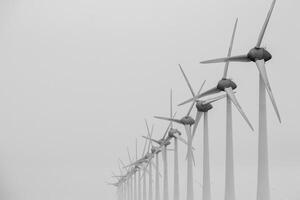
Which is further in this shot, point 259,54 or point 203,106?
point 203,106

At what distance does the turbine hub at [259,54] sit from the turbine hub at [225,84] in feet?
26.4

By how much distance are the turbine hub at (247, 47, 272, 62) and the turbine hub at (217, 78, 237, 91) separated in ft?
26.4

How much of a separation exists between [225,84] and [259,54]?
368 inches

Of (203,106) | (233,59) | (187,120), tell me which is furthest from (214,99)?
(187,120)

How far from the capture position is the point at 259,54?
64.4 meters

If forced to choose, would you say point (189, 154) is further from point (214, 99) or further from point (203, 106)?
point (214, 99)

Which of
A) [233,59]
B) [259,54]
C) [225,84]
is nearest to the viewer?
[259,54]

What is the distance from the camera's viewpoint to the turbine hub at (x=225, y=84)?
72.7 metres

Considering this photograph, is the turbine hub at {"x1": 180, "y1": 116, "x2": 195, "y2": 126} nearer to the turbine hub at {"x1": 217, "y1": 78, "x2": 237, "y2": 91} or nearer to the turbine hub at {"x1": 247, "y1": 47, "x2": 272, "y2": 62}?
the turbine hub at {"x1": 217, "y1": 78, "x2": 237, "y2": 91}

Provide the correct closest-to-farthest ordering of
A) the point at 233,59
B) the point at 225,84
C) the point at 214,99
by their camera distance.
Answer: the point at 233,59 → the point at 225,84 → the point at 214,99

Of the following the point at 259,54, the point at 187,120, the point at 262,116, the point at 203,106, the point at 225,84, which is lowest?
the point at 262,116

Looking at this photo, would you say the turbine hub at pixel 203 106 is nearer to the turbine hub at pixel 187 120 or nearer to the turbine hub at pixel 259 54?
the turbine hub at pixel 187 120

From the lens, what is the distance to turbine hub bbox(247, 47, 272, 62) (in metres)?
64.4

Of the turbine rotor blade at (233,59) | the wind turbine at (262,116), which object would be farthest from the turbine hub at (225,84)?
the wind turbine at (262,116)
